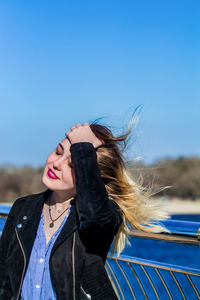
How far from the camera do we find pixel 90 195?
7.52 feet

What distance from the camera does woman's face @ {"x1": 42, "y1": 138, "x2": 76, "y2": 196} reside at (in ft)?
8.27

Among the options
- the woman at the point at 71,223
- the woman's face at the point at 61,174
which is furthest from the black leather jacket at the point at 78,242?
the woman's face at the point at 61,174

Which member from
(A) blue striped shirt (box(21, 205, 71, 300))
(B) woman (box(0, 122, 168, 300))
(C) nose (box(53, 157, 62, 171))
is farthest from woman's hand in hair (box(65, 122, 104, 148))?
(A) blue striped shirt (box(21, 205, 71, 300))

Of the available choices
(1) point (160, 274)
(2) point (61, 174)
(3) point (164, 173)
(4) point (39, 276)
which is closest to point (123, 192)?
(2) point (61, 174)

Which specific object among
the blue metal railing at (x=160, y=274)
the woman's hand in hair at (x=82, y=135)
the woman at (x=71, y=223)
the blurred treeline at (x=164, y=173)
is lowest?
the blue metal railing at (x=160, y=274)

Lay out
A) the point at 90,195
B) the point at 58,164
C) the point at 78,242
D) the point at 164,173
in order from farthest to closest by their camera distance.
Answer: the point at 164,173 → the point at 58,164 → the point at 78,242 → the point at 90,195

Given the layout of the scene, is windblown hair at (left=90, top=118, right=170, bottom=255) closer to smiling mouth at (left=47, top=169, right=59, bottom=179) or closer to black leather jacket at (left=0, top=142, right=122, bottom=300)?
black leather jacket at (left=0, top=142, right=122, bottom=300)

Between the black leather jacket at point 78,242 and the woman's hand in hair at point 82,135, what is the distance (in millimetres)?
95

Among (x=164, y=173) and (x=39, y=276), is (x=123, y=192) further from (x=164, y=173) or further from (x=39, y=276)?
(x=164, y=173)

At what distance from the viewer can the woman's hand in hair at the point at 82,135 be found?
2482 mm

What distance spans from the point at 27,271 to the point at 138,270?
0.94 meters

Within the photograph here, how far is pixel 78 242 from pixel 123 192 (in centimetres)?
52

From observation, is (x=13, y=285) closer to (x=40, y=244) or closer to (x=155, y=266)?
(x=40, y=244)

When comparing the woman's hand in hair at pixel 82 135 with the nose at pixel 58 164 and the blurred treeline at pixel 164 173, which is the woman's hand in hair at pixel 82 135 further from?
the blurred treeline at pixel 164 173
